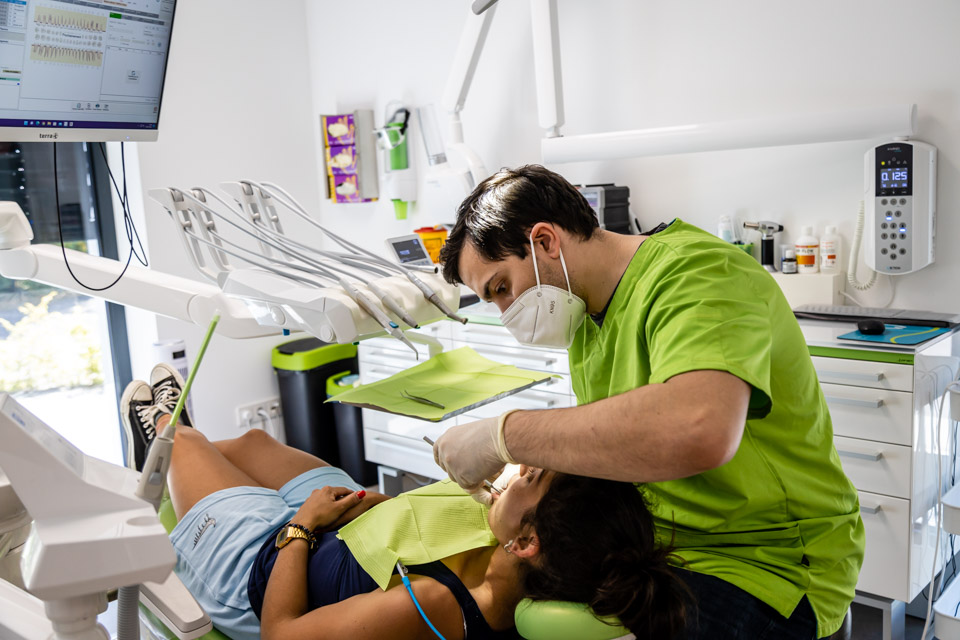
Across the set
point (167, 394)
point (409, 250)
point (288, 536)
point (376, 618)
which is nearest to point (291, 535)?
point (288, 536)

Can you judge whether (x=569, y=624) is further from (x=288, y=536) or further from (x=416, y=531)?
(x=288, y=536)

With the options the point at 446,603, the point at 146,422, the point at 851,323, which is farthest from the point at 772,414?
the point at 146,422

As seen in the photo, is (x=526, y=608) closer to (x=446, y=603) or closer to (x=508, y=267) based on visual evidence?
(x=446, y=603)

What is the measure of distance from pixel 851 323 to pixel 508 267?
151cm

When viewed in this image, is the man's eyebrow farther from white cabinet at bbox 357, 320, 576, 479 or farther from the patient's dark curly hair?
white cabinet at bbox 357, 320, 576, 479

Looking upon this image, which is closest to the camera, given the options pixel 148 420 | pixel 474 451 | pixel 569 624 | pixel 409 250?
pixel 569 624

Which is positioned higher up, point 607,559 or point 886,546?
point 607,559

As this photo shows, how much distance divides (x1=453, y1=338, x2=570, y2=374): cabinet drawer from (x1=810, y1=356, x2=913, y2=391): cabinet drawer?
89 cm

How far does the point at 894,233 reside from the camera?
251 cm

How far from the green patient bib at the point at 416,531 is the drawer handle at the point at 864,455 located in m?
1.22

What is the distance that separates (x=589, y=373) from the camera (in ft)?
4.99

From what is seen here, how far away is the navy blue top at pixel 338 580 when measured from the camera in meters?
1.45

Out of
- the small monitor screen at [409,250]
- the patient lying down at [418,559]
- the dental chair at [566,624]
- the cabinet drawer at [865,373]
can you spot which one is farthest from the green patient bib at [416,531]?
the small monitor screen at [409,250]

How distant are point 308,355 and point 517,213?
2593 millimetres
